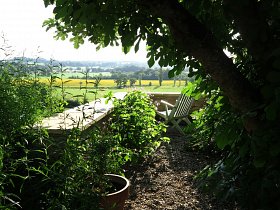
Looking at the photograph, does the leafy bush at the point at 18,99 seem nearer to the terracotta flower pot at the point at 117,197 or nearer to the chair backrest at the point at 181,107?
the terracotta flower pot at the point at 117,197

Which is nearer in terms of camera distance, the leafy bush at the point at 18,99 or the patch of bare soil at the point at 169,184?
the leafy bush at the point at 18,99

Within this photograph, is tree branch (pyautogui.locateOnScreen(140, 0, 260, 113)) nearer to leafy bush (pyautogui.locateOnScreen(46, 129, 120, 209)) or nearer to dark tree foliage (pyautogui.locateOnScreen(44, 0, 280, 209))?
dark tree foliage (pyautogui.locateOnScreen(44, 0, 280, 209))

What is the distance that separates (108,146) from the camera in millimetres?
2574

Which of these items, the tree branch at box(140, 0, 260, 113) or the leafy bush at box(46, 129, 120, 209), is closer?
the tree branch at box(140, 0, 260, 113)

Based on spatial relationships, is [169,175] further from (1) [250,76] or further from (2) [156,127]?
(1) [250,76]

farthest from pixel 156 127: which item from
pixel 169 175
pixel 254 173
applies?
pixel 254 173

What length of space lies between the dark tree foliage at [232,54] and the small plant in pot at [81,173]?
0.85 m

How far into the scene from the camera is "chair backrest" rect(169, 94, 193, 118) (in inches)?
290

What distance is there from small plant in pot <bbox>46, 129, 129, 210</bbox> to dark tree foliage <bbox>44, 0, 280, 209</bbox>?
85cm

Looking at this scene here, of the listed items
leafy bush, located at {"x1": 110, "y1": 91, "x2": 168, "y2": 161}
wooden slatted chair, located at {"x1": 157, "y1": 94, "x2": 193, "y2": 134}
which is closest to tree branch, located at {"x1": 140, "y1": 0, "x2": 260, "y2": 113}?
leafy bush, located at {"x1": 110, "y1": 91, "x2": 168, "y2": 161}

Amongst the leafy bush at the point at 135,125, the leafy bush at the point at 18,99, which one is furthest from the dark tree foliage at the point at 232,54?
the leafy bush at the point at 135,125

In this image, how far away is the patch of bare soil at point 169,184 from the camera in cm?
382

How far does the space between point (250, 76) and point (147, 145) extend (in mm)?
3485

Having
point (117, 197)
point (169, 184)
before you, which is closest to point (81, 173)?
point (117, 197)
